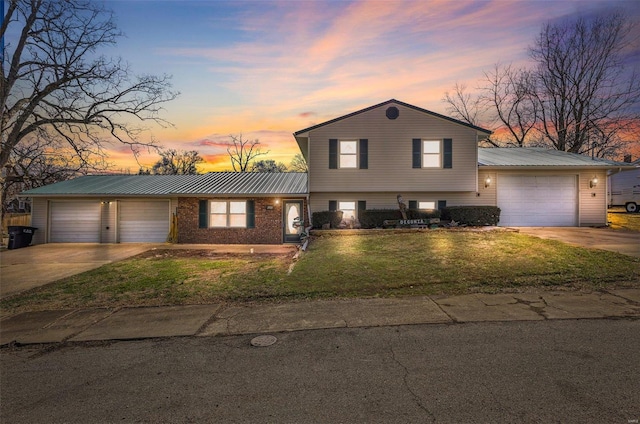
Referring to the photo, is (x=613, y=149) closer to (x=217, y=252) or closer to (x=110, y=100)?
(x=217, y=252)

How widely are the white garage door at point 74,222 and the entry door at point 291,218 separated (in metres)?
10.6

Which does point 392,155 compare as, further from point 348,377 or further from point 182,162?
point 182,162

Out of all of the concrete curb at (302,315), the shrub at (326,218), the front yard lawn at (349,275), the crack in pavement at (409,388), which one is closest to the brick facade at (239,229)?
the shrub at (326,218)

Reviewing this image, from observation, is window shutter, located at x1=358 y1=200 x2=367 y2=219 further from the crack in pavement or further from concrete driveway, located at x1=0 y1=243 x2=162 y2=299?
the crack in pavement

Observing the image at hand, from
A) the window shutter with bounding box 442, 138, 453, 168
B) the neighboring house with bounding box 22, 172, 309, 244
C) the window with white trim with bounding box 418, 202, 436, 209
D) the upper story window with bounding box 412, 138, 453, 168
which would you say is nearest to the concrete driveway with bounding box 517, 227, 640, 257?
the window with white trim with bounding box 418, 202, 436, 209

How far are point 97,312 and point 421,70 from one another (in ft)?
56.4

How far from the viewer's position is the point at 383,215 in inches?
637

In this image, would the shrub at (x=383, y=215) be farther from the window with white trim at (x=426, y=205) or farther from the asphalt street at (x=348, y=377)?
the asphalt street at (x=348, y=377)

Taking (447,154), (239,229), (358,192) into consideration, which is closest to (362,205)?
(358,192)

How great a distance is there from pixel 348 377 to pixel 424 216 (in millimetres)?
14027

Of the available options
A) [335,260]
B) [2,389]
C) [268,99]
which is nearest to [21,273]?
[2,389]

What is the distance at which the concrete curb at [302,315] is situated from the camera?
4.99 metres

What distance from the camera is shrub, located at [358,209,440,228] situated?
16172mm

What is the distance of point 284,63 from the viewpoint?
1628cm
